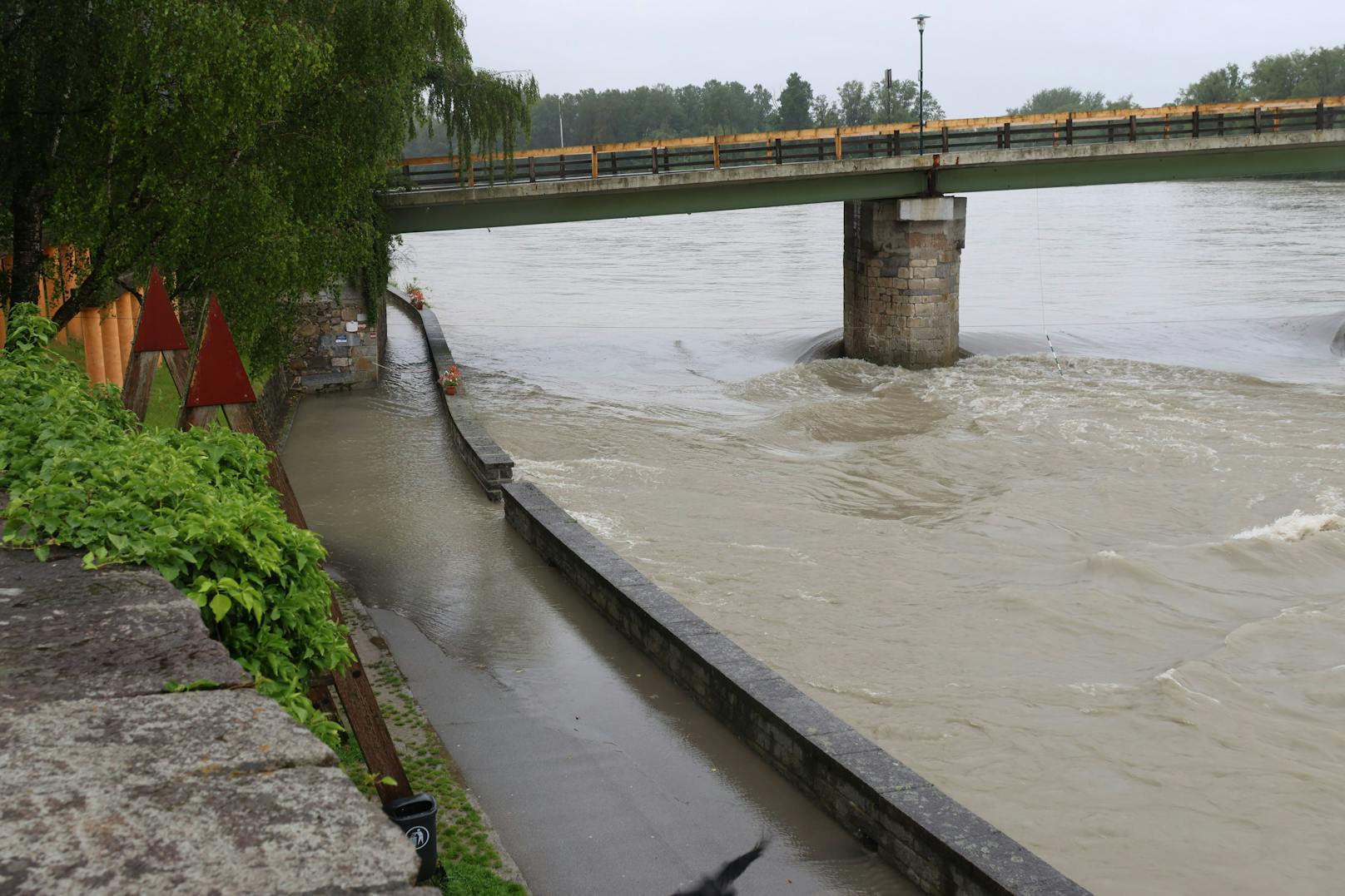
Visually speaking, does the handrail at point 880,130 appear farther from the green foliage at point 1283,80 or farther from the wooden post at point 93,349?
the green foliage at point 1283,80

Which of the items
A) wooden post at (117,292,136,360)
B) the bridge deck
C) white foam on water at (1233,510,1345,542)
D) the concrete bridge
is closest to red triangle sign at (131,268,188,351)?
wooden post at (117,292,136,360)

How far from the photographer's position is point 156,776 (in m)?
3.08

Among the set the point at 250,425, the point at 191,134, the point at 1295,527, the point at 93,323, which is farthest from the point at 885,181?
the point at 250,425

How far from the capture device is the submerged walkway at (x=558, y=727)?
6.89 meters

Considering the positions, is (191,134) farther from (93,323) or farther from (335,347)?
(335,347)

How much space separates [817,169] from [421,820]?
24.8 metres

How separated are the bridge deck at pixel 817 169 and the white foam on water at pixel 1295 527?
15858mm

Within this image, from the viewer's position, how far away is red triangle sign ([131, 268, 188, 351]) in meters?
6.68

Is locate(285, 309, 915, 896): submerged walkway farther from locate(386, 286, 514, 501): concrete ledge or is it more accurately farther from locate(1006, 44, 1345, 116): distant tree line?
locate(1006, 44, 1345, 116): distant tree line

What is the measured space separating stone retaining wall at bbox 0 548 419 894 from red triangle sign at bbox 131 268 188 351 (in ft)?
9.15

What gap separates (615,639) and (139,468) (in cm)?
598

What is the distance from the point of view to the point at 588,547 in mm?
11906

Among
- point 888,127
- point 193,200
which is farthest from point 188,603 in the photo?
point 888,127

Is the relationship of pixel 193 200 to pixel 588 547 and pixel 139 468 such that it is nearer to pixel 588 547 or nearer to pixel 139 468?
pixel 588 547
